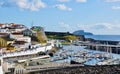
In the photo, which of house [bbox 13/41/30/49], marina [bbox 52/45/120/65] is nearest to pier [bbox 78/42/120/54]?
marina [bbox 52/45/120/65]

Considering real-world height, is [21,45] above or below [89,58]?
above

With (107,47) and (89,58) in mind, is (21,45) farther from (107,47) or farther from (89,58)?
(107,47)

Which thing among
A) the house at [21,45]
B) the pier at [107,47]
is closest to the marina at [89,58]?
the house at [21,45]

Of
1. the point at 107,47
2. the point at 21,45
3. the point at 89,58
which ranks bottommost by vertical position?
the point at 107,47

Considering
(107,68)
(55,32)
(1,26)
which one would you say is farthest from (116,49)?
(55,32)

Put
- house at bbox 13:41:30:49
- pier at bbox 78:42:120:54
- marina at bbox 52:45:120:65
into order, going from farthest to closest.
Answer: pier at bbox 78:42:120:54 < house at bbox 13:41:30:49 < marina at bbox 52:45:120:65

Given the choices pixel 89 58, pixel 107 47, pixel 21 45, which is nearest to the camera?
pixel 89 58

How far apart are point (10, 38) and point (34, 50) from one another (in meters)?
14.1

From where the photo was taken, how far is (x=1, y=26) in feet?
286

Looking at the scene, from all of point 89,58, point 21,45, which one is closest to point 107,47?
point 21,45

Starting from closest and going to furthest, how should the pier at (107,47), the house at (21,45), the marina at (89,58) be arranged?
the marina at (89,58)
the house at (21,45)
the pier at (107,47)

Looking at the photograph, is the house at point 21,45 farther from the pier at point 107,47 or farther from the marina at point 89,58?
the pier at point 107,47

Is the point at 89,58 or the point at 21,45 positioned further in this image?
the point at 21,45

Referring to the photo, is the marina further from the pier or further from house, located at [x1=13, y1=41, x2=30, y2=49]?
the pier
